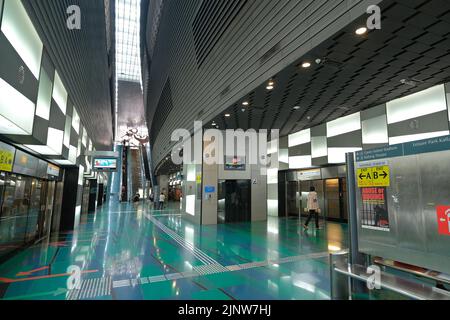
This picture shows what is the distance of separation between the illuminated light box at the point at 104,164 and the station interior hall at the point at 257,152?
547 cm

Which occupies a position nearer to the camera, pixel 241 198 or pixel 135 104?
pixel 241 198

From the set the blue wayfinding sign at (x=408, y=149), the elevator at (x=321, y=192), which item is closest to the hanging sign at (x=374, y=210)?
the blue wayfinding sign at (x=408, y=149)

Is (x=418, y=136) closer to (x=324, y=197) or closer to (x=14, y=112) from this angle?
(x=324, y=197)

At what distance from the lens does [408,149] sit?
2398 mm

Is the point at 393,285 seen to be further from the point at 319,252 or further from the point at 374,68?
the point at 374,68

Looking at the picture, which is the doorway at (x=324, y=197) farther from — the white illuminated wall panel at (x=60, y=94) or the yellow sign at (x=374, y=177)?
the white illuminated wall panel at (x=60, y=94)

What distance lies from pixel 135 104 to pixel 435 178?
39.9m

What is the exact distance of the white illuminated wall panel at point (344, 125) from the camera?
9.07m

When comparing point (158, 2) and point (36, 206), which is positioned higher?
point (158, 2)

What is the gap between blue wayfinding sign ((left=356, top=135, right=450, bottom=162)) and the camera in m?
2.13

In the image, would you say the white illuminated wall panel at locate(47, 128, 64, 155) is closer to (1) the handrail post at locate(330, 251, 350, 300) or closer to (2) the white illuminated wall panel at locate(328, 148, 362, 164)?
(1) the handrail post at locate(330, 251, 350, 300)
